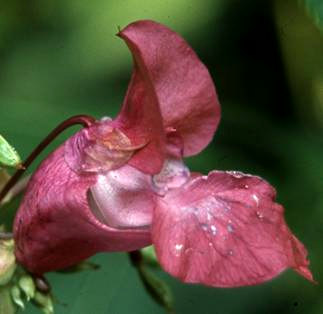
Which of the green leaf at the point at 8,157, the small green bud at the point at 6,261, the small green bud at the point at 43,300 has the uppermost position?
the green leaf at the point at 8,157

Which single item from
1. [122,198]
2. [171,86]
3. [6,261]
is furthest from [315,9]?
[6,261]

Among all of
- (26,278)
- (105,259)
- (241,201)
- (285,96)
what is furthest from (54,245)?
(285,96)

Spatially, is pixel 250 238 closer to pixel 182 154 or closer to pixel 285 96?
pixel 182 154

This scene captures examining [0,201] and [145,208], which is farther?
[0,201]

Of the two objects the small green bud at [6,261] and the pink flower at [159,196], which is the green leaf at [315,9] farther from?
the small green bud at [6,261]

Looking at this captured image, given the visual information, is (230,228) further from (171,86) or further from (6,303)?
(6,303)

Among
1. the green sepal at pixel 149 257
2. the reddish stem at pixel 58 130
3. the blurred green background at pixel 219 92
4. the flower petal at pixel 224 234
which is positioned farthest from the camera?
the blurred green background at pixel 219 92

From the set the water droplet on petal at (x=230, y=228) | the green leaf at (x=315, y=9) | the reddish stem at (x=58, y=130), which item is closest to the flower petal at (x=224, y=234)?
the water droplet on petal at (x=230, y=228)
